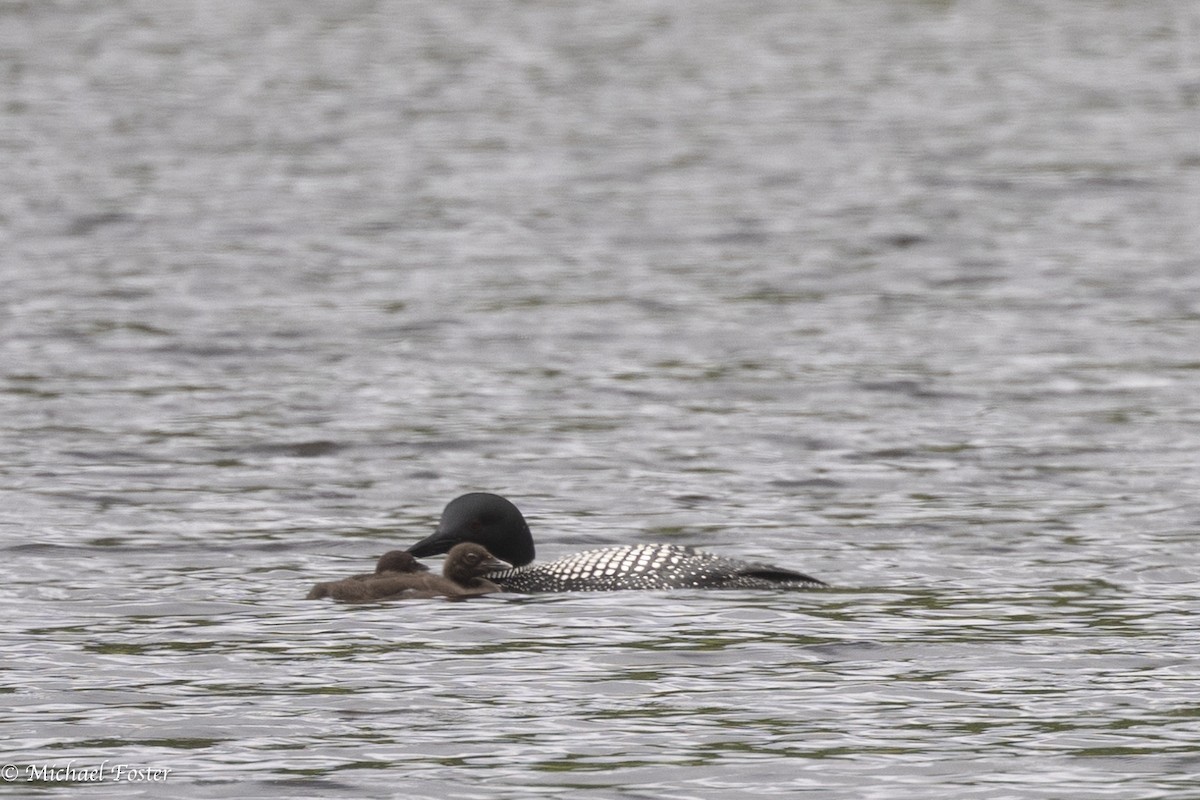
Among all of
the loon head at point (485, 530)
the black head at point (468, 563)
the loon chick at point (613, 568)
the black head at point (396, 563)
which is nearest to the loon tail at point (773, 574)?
the loon chick at point (613, 568)

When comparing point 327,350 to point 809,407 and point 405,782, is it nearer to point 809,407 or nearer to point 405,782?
point 809,407

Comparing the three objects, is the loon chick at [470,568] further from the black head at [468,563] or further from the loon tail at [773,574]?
the loon tail at [773,574]

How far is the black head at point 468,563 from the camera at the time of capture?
12734 mm

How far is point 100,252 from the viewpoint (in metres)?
24.9

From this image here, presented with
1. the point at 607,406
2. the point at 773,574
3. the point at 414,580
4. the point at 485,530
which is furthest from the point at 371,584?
the point at 607,406

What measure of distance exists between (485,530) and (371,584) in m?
0.92

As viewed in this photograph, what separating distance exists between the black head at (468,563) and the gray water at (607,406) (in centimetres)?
46

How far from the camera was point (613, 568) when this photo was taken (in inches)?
498

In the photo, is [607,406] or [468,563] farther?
[607,406]

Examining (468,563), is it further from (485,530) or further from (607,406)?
(607,406)

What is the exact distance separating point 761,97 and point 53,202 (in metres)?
11.2

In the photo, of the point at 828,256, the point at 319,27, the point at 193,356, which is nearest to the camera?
the point at 193,356

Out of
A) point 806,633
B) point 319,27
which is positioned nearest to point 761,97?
point 319,27

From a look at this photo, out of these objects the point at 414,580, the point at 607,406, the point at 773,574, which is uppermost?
the point at 414,580
